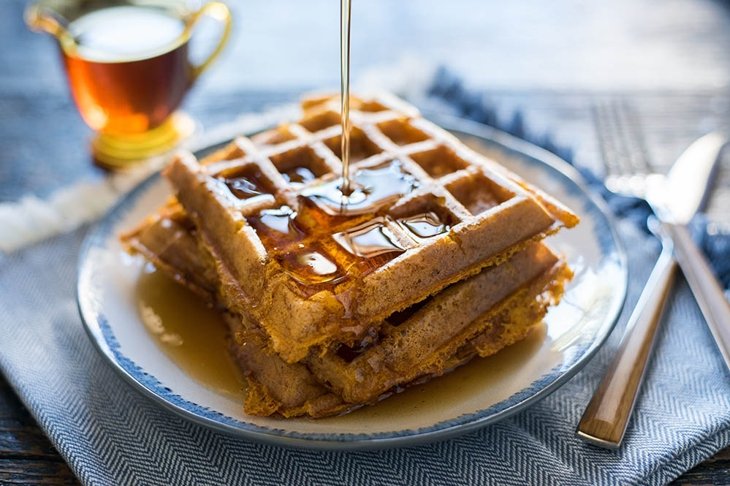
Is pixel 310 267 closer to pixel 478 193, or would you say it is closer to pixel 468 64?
pixel 478 193

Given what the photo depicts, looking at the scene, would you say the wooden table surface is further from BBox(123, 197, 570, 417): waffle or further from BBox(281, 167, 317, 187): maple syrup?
BBox(123, 197, 570, 417): waffle

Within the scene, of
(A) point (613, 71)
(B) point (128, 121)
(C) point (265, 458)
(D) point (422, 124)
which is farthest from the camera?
(A) point (613, 71)

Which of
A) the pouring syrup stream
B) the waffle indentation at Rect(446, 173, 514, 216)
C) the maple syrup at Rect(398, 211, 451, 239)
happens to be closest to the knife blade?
the waffle indentation at Rect(446, 173, 514, 216)

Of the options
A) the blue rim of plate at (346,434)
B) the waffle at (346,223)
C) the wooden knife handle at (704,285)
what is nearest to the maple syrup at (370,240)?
the waffle at (346,223)

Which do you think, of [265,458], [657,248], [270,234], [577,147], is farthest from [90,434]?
[577,147]

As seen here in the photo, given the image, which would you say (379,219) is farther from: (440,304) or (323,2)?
(323,2)

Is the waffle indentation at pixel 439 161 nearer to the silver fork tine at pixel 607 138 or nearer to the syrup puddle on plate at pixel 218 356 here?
the syrup puddle on plate at pixel 218 356
